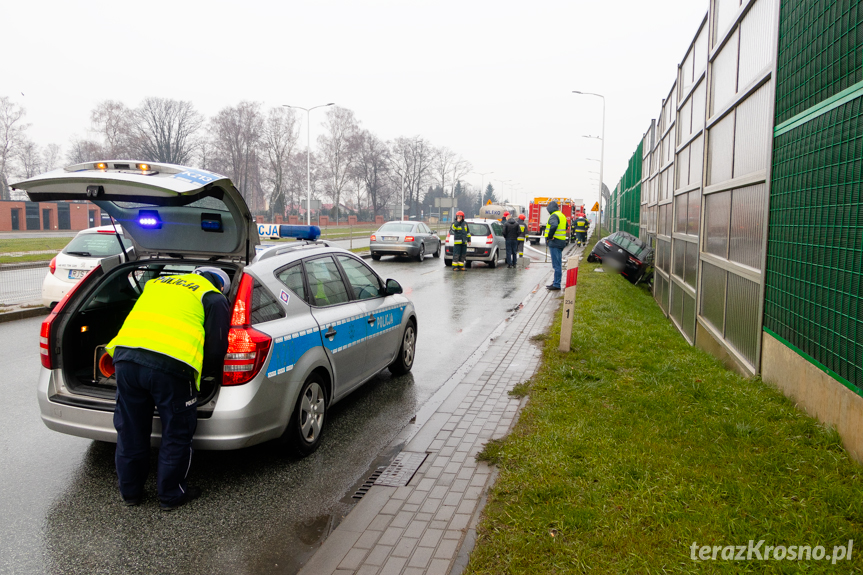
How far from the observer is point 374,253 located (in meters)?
25.2

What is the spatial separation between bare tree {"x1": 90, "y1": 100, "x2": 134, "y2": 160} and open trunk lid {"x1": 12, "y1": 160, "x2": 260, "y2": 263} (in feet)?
211

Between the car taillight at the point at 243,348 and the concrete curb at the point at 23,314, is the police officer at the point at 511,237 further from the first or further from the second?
the car taillight at the point at 243,348

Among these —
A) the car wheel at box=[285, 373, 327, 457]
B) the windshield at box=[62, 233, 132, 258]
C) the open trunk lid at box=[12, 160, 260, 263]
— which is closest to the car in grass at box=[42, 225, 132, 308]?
the windshield at box=[62, 233, 132, 258]

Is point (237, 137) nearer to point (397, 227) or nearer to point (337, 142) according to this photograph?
point (337, 142)

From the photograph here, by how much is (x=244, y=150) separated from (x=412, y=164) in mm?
31231

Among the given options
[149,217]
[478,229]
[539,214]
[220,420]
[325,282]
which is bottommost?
[220,420]

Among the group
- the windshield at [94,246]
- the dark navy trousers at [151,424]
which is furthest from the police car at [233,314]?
the windshield at [94,246]

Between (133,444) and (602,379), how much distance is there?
440 cm

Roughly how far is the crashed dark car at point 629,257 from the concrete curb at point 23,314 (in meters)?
13.8

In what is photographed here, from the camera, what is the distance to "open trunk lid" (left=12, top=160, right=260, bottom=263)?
4012mm

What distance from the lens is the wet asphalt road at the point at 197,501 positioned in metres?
3.48

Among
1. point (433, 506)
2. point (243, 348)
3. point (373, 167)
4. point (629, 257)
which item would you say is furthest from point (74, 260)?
point (373, 167)

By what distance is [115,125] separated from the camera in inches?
2445

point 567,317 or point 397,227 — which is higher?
point 397,227
